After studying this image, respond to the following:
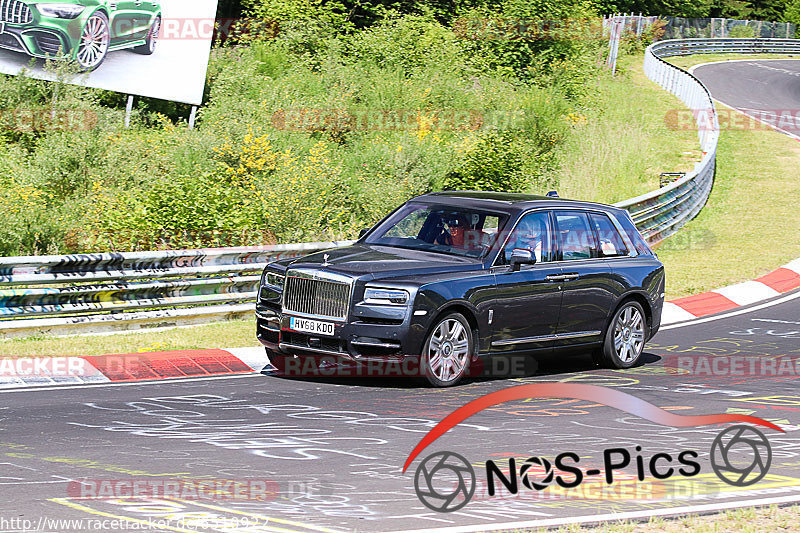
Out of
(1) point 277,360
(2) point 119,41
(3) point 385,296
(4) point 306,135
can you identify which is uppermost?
(2) point 119,41

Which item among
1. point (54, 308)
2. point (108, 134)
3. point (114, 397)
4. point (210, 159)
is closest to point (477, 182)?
point (210, 159)

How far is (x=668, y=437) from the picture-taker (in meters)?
8.32

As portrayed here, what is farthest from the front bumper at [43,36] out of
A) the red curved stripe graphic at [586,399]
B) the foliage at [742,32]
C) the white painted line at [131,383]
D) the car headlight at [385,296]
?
the foliage at [742,32]

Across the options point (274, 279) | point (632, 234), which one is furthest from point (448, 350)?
point (632, 234)

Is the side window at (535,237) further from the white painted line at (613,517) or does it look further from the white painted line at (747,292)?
the white painted line at (747,292)

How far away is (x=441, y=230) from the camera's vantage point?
36.8 ft

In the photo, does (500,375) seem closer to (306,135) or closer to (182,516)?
(182,516)

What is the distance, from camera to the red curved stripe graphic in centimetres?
870

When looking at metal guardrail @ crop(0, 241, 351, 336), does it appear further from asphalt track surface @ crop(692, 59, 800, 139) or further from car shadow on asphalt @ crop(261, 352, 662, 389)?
asphalt track surface @ crop(692, 59, 800, 139)

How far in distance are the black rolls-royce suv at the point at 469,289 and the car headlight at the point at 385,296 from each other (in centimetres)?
1

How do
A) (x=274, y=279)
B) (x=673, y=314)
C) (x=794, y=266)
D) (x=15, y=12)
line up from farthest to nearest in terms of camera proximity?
(x=15, y=12)
(x=794, y=266)
(x=673, y=314)
(x=274, y=279)

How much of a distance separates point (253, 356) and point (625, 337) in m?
4.17

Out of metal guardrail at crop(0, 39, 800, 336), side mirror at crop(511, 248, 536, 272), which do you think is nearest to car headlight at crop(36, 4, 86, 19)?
metal guardrail at crop(0, 39, 800, 336)

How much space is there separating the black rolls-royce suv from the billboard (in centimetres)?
2277
